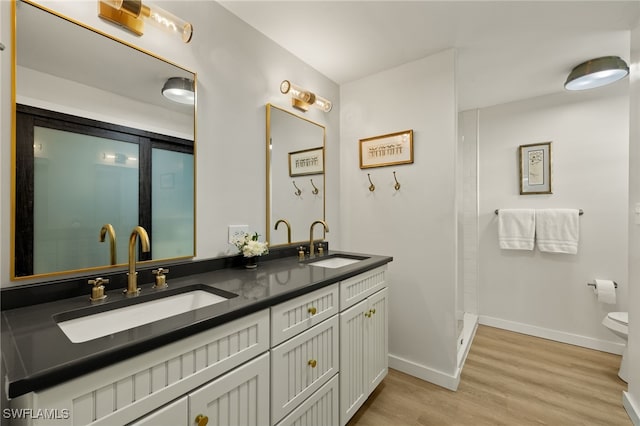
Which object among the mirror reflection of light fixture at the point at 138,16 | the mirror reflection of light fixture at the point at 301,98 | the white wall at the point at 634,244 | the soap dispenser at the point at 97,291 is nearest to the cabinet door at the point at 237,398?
the soap dispenser at the point at 97,291

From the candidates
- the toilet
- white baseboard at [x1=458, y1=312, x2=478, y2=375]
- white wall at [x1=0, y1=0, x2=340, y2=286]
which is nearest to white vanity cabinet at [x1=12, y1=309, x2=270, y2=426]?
white wall at [x1=0, y1=0, x2=340, y2=286]

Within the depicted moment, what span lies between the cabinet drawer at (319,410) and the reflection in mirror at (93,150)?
0.90 m

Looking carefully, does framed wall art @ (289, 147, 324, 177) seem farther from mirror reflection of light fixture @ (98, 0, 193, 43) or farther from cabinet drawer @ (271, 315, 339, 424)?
cabinet drawer @ (271, 315, 339, 424)

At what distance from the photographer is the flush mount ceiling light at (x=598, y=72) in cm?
209

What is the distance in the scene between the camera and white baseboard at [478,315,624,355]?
2512mm

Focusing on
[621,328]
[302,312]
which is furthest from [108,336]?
[621,328]

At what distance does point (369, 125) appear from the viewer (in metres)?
2.43

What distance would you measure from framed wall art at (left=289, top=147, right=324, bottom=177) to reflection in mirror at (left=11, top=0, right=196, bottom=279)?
78cm

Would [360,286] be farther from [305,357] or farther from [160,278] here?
[160,278]

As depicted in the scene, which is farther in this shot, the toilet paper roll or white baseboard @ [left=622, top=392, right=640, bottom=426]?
the toilet paper roll

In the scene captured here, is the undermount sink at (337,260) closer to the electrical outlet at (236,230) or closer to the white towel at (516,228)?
the electrical outlet at (236,230)

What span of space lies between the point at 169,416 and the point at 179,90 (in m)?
1.38

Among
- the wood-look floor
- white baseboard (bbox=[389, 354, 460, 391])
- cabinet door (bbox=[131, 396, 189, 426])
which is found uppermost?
cabinet door (bbox=[131, 396, 189, 426])

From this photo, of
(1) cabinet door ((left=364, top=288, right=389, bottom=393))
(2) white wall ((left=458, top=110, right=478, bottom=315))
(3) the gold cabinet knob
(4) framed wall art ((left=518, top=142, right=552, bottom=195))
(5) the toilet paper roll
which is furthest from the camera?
(2) white wall ((left=458, top=110, right=478, bottom=315))
